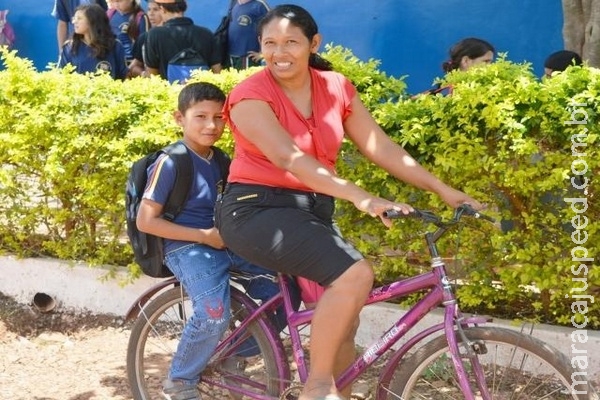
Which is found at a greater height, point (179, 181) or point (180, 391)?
point (179, 181)

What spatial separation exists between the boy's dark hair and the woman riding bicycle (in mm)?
609

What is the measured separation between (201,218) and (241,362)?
0.69 metres

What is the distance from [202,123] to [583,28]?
4144 mm

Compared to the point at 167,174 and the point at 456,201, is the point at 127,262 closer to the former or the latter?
the point at 167,174

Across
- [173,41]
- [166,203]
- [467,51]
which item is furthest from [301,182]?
[173,41]

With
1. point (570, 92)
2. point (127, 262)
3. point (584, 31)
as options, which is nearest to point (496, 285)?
point (570, 92)

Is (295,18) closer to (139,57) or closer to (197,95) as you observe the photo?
(197,95)

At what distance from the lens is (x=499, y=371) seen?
452 centimetres

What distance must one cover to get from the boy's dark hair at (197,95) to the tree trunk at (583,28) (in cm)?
365

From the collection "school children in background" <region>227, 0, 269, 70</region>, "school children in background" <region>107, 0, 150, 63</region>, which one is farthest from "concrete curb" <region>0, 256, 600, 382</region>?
"school children in background" <region>107, 0, 150, 63</region>

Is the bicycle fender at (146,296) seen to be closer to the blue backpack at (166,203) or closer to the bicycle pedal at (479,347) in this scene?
the blue backpack at (166,203)

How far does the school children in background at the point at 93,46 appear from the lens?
27.5ft

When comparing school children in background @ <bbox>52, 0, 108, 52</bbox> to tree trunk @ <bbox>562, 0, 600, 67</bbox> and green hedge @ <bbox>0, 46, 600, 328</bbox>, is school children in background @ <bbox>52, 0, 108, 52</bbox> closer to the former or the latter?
green hedge @ <bbox>0, 46, 600, 328</bbox>

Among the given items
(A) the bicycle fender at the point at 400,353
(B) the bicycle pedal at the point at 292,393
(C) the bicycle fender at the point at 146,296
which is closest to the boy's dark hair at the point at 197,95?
(C) the bicycle fender at the point at 146,296
